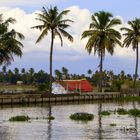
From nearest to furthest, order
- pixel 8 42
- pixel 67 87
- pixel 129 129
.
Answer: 1. pixel 129 129
2. pixel 8 42
3. pixel 67 87

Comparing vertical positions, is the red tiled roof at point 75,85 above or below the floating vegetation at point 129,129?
above

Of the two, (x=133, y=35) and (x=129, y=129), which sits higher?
(x=133, y=35)

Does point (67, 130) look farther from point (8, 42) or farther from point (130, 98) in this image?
point (130, 98)

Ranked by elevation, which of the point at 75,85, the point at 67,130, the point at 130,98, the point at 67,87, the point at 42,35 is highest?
the point at 42,35

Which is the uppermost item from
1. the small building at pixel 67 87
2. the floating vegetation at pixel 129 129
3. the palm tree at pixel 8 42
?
the palm tree at pixel 8 42

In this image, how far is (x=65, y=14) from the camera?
89.9m

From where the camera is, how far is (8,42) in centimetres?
8331

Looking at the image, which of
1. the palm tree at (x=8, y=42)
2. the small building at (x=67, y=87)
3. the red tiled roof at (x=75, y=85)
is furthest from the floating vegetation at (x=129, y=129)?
the red tiled roof at (x=75, y=85)

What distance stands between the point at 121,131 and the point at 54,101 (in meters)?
48.0

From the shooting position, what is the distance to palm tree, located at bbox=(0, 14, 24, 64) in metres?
83.1

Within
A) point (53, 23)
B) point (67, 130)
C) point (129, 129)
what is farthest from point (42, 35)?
point (129, 129)

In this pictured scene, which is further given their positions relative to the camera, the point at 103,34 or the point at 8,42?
the point at 103,34

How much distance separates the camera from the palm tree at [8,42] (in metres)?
83.1

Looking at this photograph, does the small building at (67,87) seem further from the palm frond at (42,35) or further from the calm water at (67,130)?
the calm water at (67,130)
